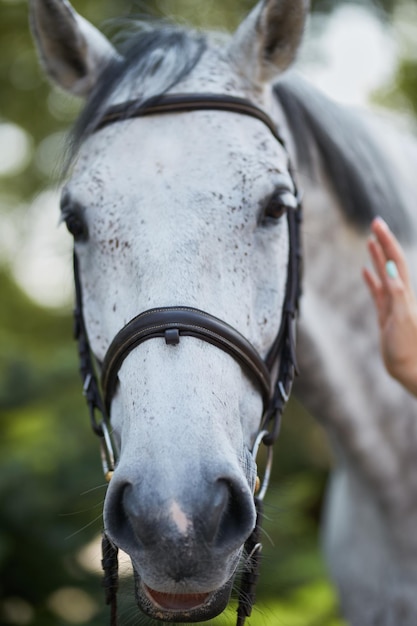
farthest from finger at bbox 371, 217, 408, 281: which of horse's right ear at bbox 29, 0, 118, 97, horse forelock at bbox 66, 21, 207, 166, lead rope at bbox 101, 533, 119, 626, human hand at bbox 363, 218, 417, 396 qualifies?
lead rope at bbox 101, 533, 119, 626

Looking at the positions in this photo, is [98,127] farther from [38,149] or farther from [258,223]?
[38,149]

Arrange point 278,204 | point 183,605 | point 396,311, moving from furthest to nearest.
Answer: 1. point 396,311
2. point 278,204
3. point 183,605

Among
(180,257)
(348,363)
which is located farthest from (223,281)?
(348,363)

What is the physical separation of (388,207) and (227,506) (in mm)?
1519

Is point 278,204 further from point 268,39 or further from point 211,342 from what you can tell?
point 268,39

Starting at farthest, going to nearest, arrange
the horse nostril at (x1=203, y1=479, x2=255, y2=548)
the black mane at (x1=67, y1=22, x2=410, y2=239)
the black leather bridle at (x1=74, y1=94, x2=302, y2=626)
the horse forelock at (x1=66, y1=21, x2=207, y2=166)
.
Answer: the black mane at (x1=67, y1=22, x2=410, y2=239) < the horse forelock at (x1=66, y1=21, x2=207, y2=166) < the black leather bridle at (x1=74, y1=94, x2=302, y2=626) < the horse nostril at (x1=203, y1=479, x2=255, y2=548)

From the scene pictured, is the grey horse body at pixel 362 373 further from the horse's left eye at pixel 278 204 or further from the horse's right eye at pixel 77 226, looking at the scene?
the horse's right eye at pixel 77 226

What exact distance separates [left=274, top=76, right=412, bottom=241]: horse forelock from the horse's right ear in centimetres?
70

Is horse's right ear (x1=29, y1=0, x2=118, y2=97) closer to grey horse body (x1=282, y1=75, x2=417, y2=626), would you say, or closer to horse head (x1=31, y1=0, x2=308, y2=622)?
horse head (x1=31, y1=0, x2=308, y2=622)

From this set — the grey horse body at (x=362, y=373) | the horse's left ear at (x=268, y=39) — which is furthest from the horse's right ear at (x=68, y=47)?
the grey horse body at (x=362, y=373)

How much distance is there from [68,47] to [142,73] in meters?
0.33

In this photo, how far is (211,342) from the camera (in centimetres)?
154

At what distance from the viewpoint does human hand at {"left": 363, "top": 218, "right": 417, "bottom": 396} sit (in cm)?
199

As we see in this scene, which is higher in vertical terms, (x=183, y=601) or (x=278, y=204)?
(x=278, y=204)
